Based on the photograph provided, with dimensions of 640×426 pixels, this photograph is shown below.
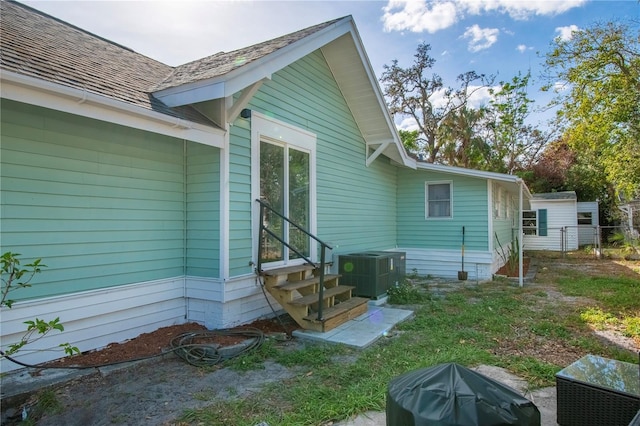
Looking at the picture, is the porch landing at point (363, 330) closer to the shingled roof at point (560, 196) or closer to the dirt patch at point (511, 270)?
the dirt patch at point (511, 270)

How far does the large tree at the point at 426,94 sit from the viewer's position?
20.7m

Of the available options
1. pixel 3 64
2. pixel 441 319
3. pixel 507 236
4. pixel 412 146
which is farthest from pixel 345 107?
pixel 412 146

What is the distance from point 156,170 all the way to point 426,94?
63.2 feet

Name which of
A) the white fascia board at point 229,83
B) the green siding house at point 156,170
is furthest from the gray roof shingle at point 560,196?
the white fascia board at point 229,83

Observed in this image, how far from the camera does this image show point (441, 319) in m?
5.48

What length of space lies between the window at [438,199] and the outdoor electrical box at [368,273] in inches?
132

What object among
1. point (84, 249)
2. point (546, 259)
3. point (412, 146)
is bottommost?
point (546, 259)

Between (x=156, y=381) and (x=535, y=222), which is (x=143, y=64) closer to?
(x=156, y=381)

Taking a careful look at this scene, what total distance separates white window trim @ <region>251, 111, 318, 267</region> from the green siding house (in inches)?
1.1

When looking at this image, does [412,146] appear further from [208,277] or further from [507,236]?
[208,277]

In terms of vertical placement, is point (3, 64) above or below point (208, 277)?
above

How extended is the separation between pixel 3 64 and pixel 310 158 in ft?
14.5

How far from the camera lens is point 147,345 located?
4.14 metres

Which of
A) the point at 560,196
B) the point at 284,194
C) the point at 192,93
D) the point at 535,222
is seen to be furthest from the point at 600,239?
the point at 192,93
